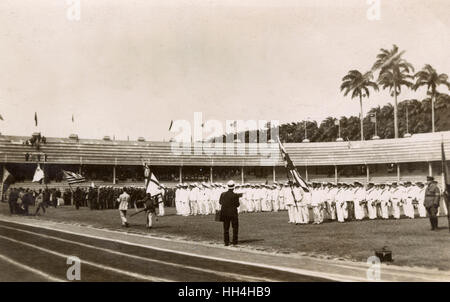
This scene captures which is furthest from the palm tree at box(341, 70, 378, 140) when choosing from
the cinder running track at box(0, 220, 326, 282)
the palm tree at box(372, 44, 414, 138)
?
the cinder running track at box(0, 220, 326, 282)

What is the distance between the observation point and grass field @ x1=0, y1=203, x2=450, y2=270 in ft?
41.4

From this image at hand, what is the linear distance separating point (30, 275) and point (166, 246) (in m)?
5.03

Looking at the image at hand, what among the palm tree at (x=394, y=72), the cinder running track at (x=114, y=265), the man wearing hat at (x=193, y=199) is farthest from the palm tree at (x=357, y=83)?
the cinder running track at (x=114, y=265)

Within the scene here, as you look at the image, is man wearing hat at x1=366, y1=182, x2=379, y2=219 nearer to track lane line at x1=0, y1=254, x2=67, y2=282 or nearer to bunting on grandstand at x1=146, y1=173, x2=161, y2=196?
bunting on grandstand at x1=146, y1=173, x2=161, y2=196

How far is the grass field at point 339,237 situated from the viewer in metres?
12.6

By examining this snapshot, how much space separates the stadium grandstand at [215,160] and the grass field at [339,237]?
28.4 meters

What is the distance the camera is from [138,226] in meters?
22.1

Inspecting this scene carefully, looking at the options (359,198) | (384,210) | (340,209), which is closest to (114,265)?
(340,209)

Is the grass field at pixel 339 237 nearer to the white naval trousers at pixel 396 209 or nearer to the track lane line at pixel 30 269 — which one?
the white naval trousers at pixel 396 209

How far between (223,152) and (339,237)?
40.5 meters

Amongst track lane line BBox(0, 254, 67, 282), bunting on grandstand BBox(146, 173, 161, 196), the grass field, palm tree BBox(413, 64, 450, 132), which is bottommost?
track lane line BBox(0, 254, 67, 282)

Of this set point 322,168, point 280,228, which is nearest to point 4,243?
point 280,228

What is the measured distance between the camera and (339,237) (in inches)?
631
